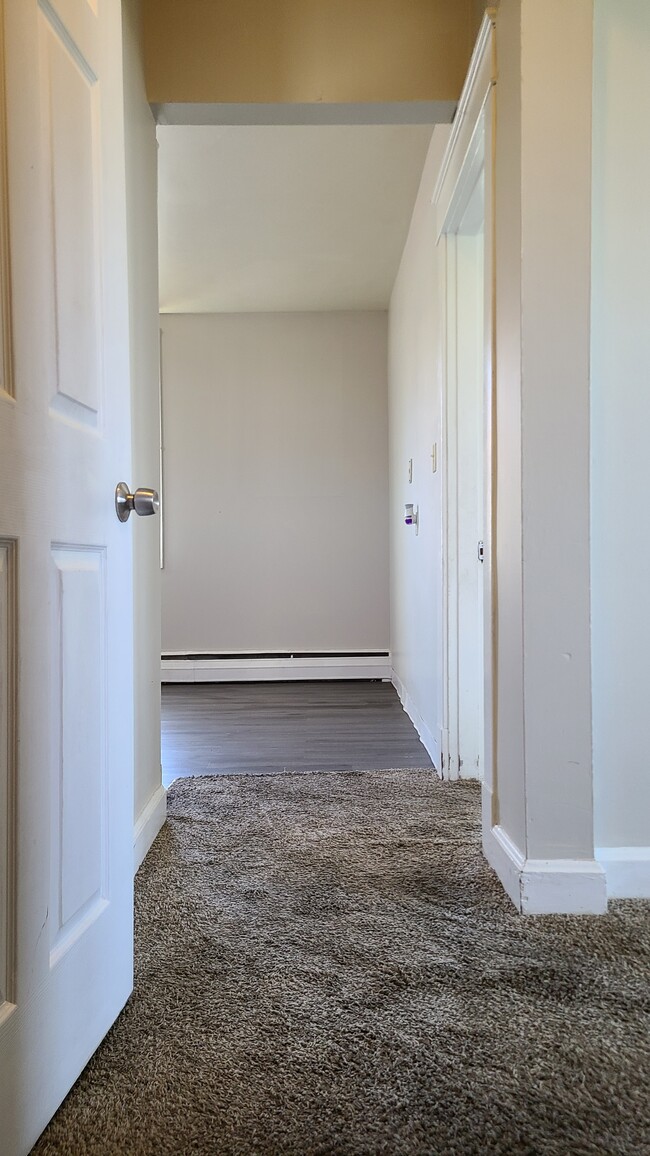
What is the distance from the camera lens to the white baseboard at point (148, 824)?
1721 mm

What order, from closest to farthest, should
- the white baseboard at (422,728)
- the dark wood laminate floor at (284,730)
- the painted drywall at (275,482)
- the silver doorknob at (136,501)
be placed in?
1. the silver doorknob at (136,501)
2. the white baseboard at (422,728)
3. the dark wood laminate floor at (284,730)
4. the painted drywall at (275,482)

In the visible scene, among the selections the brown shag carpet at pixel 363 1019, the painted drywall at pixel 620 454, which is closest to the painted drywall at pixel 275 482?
the brown shag carpet at pixel 363 1019

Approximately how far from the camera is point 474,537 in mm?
2436

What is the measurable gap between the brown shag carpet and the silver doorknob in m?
0.80

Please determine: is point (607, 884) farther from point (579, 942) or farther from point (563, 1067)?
point (563, 1067)

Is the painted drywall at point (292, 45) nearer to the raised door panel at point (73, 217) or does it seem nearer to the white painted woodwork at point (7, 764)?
the raised door panel at point (73, 217)

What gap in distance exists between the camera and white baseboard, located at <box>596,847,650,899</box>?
5.00ft

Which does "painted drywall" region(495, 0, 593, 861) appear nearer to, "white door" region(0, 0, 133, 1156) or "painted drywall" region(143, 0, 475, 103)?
"painted drywall" region(143, 0, 475, 103)

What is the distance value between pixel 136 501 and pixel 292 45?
1.62 metres

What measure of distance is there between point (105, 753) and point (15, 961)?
323 mm

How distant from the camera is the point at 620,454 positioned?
1.53m

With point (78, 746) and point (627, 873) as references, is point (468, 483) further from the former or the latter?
point (78, 746)

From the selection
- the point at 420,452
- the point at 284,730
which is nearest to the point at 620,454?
the point at 420,452

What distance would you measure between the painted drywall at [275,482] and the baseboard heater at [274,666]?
6 centimetres
